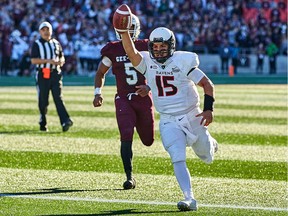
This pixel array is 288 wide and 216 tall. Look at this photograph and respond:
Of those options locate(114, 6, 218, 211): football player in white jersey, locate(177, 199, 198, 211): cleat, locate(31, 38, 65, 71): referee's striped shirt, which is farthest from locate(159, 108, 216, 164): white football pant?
locate(31, 38, 65, 71): referee's striped shirt

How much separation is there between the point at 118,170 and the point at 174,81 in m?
2.48

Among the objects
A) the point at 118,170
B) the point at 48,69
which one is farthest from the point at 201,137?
the point at 48,69

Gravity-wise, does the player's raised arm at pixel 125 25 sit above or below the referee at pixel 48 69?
above

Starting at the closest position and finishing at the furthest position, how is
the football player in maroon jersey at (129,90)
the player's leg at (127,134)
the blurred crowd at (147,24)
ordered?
the player's leg at (127,134) → the football player in maroon jersey at (129,90) → the blurred crowd at (147,24)

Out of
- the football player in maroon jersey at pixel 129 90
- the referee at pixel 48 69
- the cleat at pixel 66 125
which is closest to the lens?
the football player in maroon jersey at pixel 129 90

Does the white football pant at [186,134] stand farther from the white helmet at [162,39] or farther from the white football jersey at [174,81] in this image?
the white helmet at [162,39]

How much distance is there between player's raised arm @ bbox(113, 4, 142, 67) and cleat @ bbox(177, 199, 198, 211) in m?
1.29

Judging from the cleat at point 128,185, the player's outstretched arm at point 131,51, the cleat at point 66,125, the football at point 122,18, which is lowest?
the cleat at point 66,125

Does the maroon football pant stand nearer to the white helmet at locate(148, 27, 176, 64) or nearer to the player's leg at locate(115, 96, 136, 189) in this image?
the player's leg at locate(115, 96, 136, 189)

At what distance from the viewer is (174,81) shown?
25.6 ft

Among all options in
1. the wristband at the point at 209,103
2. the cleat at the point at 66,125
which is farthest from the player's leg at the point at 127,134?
the cleat at the point at 66,125

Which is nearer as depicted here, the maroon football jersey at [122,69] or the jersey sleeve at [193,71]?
the jersey sleeve at [193,71]

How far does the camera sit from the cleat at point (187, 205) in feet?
24.4

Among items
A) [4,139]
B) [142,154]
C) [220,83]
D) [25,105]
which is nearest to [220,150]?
[142,154]
